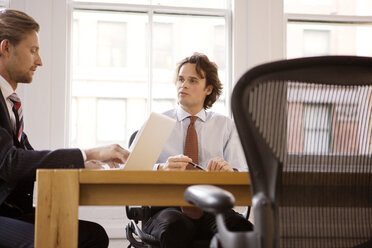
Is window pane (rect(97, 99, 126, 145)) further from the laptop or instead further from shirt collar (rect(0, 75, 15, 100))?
the laptop

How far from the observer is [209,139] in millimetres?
2475

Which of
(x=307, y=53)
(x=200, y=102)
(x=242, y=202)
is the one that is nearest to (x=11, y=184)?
(x=242, y=202)

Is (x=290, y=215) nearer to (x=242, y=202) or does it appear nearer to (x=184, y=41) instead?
(x=242, y=202)

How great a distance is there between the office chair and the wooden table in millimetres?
283

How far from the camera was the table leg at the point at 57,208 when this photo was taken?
1229 mm

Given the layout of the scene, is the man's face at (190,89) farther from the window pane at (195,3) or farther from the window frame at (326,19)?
the window frame at (326,19)

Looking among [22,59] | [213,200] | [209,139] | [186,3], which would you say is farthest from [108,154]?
[186,3]

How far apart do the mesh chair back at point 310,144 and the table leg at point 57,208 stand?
52 cm

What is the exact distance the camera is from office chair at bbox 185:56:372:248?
3.14ft

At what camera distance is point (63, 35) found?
3.09 metres

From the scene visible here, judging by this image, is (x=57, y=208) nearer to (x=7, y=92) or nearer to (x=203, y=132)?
(x=7, y=92)

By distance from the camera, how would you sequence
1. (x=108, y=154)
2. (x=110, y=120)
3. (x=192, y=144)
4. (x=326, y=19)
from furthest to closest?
(x=326, y=19)
(x=110, y=120)
(x=192, y=144)
(x=108, y=154)

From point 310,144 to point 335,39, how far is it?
9.16 feet

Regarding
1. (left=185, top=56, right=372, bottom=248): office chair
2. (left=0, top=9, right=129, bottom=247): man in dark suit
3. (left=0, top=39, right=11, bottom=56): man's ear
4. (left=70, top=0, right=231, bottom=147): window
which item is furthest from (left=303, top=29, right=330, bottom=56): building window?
(left=185, top=56, right=372, bottom=248): office chair
